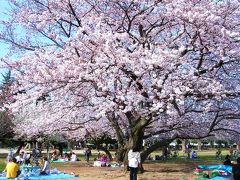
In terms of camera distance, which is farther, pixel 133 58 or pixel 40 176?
pixel 40 176

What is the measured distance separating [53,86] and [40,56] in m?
1.56

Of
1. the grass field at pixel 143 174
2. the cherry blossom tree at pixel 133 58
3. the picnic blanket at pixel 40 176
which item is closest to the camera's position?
the cherry blossom tree at pixel 133 58

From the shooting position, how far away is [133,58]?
1403 cm

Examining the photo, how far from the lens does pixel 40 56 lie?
15547 mm

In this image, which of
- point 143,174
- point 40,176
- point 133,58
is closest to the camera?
point 133,58

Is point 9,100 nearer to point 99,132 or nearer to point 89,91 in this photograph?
point 89,91

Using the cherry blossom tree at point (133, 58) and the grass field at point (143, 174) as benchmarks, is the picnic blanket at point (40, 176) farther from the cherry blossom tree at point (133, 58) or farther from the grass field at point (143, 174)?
the cherry blossom tree at point (133, 58)

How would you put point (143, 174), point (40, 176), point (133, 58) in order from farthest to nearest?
point (143, 174) → point (40, 176) → point (133, 58)

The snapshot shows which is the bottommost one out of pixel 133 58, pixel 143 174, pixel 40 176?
pixel 40 176

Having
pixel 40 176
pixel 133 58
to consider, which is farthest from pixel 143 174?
pixel 133 58

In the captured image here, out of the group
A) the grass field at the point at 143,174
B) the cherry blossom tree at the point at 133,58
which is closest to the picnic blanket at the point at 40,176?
the grass field at the point at 143,174

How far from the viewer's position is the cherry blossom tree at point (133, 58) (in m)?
13.8

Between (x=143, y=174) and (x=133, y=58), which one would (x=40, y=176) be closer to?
(x=143, y=174)

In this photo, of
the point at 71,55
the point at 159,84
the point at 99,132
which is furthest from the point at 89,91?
the point at 99,132
